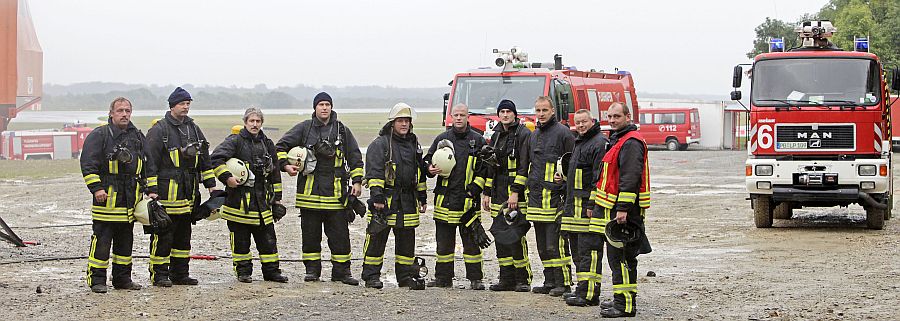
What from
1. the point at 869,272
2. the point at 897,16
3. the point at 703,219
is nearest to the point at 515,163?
the point at 869,272

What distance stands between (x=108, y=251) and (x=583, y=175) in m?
4.10

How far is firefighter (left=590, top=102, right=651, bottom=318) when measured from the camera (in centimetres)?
865

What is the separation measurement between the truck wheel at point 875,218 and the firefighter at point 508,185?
24.0ft

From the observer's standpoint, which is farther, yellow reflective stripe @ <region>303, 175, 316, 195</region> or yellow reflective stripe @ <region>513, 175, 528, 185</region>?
yellow reflective stripe @ <region>303, 175, 316, 195</region>

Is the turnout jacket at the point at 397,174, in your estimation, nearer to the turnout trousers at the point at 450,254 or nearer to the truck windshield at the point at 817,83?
the turnout trousers at the point at 450,254

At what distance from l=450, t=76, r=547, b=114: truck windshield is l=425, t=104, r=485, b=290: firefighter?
34.5 ft

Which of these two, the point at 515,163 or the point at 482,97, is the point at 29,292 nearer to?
the point at 515,163

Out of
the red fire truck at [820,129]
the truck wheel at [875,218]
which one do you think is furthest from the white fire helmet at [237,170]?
the truck wheel at [875,218]

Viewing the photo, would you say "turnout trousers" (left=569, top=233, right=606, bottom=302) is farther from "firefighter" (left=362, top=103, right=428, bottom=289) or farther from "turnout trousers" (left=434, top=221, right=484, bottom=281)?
"firefighter" (left=362, top=103, right=428, bottom=289)

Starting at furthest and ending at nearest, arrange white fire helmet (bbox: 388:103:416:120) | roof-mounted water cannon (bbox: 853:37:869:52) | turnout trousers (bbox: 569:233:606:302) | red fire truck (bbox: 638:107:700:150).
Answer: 1. red fire truck (bbox: 638:107:700:150)
2. roof-mounted water cannon (bbox: 853:37:869:52)
3. white fire helmet (bbox: 388:103:416:120)
4. turnout trousers (bbox: 569:233:606:302)

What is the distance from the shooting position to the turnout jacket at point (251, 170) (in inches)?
401

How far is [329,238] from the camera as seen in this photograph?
34.7ft

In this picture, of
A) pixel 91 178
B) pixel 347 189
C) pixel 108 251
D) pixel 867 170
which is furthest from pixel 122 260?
pixel 867 170

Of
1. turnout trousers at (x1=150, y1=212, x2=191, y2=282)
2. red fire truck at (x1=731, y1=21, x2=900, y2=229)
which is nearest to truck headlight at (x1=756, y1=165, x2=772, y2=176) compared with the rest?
red fire truck at (x1=731, y1=21, x2=900, y2=229)
